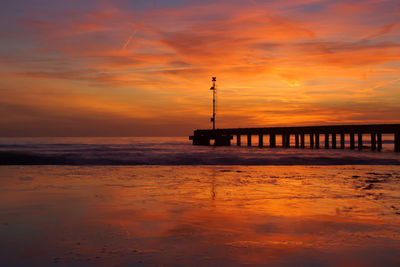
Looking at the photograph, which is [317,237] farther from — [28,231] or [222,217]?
[28,231]

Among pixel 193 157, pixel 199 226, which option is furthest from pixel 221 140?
pixel 199 226

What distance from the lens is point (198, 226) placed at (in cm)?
904

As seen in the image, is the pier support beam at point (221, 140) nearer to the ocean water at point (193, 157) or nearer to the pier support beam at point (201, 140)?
the pier support beam at point (201, 140)

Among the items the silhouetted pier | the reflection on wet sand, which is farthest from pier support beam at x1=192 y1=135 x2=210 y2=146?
the reflection on wet sand

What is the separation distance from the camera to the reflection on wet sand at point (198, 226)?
6.76 m

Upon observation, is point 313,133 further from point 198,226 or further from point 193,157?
point 198,226

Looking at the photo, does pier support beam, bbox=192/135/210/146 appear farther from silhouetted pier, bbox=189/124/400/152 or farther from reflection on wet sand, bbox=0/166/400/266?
reflection on wet sand, bbox=0/166/400/266

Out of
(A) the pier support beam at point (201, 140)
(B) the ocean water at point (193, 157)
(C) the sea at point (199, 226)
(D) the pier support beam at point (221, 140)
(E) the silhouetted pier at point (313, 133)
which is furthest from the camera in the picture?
(A) the pier support beam at point (201, 140)

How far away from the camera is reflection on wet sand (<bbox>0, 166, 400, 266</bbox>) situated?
6758 mm

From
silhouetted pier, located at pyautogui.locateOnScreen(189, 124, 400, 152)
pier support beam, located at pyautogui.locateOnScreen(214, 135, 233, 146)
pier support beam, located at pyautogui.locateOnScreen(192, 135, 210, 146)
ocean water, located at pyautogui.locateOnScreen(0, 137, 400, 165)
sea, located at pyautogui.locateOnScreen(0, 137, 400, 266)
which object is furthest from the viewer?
pier support beam, located at pyautogui.locateOnScreen(192, 135, 210, 146)

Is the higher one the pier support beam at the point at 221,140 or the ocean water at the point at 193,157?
the pier support beam at the point at 221,140

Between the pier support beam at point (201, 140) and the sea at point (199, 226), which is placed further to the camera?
the pier support beam at point (201, 140)

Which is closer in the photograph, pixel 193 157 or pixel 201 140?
pixel 193 157

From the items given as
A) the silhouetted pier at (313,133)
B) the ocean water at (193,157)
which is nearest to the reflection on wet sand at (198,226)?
the ocean water at (193,157)
